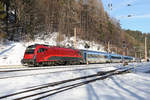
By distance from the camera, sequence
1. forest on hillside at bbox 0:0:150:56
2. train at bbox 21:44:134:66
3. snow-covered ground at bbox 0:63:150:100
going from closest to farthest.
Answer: snow-covered ground at bbox 0:63:150:100 → train at bbox 21:44:134:66 → forest on hillside at bbox 0:0:150:56

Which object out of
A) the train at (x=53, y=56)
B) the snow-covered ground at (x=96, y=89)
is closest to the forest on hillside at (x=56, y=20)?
the train at (x=53, y=56)

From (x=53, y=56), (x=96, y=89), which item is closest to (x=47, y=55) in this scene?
(x=53, y=56)

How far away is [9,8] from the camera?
40344mm

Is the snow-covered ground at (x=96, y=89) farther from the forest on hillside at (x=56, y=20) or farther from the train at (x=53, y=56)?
the forest on hillside at (x=56, y=20)

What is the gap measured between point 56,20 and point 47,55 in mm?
34937

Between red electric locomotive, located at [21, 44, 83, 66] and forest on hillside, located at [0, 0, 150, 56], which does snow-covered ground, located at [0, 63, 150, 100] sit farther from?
forest on hillside, located at [0, 0, 150, 56]

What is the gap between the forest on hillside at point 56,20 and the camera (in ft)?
133

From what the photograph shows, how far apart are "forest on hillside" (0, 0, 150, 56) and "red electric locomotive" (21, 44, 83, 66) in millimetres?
11901

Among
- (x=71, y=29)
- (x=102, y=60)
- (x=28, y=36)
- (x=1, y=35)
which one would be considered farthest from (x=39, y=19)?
(x=102, y=60)

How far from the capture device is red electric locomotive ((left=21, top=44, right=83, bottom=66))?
21.8 m

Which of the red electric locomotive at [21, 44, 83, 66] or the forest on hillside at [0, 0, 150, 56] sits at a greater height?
the forest on hillside at [0, 0, 150, 56]

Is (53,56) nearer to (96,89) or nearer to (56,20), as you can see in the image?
(96,89)

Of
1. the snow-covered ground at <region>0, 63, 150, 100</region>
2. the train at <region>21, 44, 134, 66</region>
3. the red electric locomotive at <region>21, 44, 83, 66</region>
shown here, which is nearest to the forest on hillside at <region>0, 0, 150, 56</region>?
the train at <region>21, 44, 134, 66</region>

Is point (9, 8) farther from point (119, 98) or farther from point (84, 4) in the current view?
point (119, 98)
